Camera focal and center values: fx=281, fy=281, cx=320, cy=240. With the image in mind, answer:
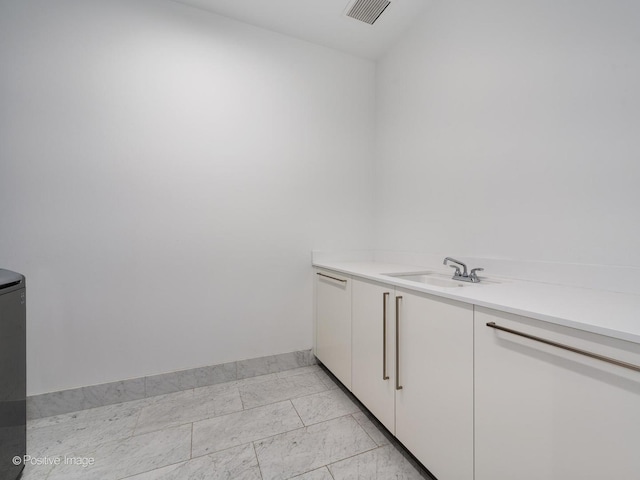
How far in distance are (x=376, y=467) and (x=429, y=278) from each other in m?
1.09

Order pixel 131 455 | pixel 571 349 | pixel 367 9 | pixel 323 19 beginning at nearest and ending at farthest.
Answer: pixel 571 349 → pixel 131 455 → pixel 367 9 → pixel 323 19

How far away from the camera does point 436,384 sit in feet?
3.86

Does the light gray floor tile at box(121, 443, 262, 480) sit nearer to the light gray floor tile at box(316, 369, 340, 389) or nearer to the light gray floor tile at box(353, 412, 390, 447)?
the light gray floor tile at box(353, 412, 390, 447)

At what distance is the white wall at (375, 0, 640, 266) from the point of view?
116cm

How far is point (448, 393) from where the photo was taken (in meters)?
1.12

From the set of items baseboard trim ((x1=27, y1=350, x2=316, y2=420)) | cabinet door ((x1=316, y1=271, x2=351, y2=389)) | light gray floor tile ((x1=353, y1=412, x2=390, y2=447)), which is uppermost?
cabinet door ((x1=316, y1=271, x2=351, y2=389))

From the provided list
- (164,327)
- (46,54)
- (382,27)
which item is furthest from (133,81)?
(382,27)

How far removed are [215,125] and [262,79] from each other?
565mm

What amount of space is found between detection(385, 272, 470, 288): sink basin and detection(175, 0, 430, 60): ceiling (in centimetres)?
198

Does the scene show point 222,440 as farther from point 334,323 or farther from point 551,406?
point 551,406

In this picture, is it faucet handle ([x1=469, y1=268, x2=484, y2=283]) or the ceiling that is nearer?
faucet handle ([x1=469, y1=268, x2=484, y2=283])

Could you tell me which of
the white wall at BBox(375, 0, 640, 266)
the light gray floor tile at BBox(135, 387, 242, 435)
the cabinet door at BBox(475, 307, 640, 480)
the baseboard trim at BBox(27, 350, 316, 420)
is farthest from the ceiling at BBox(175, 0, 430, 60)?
the light gray floor tile at BBox(135, 387, 242, 435)

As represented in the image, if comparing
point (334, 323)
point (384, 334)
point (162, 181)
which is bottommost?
point (334, 323)

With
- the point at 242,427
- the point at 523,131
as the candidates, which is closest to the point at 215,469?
the point at 242,427
